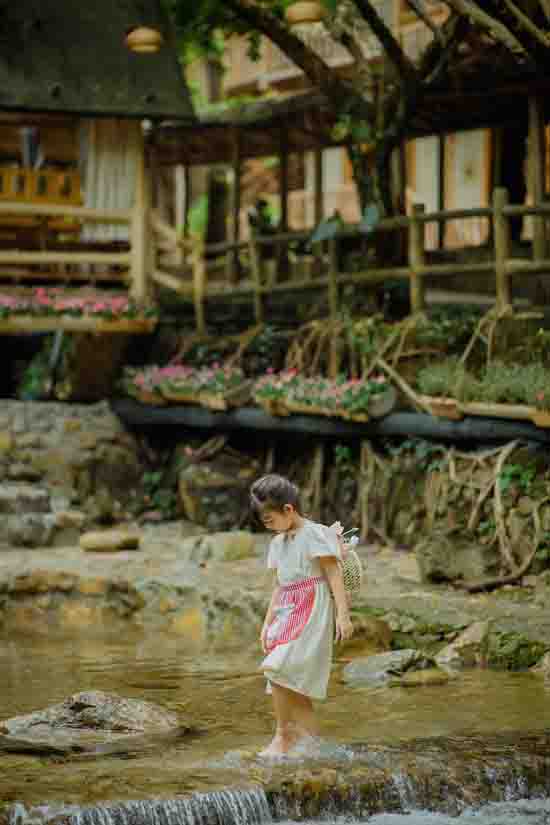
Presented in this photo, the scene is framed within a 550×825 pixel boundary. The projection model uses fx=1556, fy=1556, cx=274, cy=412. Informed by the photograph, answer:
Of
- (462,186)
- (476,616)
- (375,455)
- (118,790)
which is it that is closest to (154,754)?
(118,790)

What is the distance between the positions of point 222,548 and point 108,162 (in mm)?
6750

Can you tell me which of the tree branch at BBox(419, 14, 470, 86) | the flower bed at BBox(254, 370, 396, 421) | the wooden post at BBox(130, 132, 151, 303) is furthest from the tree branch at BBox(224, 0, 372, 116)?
the flower bed at BBox(254, 370, 396, 421)

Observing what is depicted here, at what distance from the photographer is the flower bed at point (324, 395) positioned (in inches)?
642

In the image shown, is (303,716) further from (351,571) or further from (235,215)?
(235,215)

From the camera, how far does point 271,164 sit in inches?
1416

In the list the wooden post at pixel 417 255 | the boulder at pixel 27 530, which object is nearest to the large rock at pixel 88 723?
the boulder at pixel 27 530

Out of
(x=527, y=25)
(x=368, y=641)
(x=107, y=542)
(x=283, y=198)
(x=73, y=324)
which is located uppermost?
(x=527, y=25)

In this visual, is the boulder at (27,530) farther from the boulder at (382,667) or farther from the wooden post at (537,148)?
the wooden post at (537,148)

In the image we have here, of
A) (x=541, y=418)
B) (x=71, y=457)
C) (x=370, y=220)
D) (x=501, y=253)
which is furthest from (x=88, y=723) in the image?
(x=71, y=457)

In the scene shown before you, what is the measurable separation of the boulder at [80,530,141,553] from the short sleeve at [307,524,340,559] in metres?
7.78

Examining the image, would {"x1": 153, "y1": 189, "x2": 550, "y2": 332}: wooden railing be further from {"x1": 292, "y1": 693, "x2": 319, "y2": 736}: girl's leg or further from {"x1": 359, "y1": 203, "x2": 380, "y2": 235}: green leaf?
{"x1": 292, "y1": 693, "x2": 319, "y2": 736}: girl's leg

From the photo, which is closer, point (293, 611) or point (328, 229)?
point (293, 611)

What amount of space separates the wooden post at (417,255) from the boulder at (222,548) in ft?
11.0

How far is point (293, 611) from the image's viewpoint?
29.8 feet
